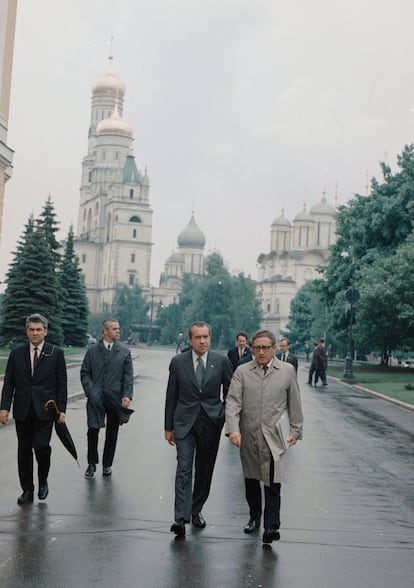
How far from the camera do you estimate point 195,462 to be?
26.1 feet

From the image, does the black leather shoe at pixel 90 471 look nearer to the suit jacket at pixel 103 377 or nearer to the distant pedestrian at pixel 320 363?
the suit jacket at pixel 103 377

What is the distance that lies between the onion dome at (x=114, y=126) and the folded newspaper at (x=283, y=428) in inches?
5667

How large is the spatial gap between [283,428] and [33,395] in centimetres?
247

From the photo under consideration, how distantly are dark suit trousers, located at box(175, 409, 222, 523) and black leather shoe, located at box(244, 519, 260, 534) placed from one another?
47 centimetres

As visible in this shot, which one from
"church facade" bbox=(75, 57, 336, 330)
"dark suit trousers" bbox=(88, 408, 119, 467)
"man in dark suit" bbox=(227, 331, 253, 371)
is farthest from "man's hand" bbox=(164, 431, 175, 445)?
"church facade" bbox=(75, 57, 336, 330)

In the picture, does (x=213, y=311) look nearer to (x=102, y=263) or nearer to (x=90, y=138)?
(x=102, y=263)

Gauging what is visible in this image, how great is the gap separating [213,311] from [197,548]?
91.9 metres

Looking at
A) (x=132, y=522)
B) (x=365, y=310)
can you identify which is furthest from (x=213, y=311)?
(x=132, y=522)

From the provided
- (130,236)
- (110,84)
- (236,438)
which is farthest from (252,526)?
(110,84)

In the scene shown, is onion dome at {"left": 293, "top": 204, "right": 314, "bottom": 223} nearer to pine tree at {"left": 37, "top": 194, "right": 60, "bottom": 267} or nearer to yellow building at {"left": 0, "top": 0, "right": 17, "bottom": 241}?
pine tree at {"left": 37, "top": 194, "right": 60, "bottom": 267}

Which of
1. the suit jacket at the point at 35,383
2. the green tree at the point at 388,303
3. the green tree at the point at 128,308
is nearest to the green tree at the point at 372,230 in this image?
the green tree at the point at 388,303

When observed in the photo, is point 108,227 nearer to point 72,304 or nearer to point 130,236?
point 130,236

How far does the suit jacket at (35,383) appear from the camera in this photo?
863cm

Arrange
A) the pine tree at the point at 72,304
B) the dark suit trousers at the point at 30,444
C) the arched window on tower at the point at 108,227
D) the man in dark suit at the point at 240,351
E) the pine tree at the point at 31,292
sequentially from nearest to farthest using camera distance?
the dark suit trousers at the point at 30,444 → the man in dark suit at the point at 240,351 → the pine tree at the point at 31,292 → the pine tree at the point at 72,304 → the arched window on tower at the point at 108,227
